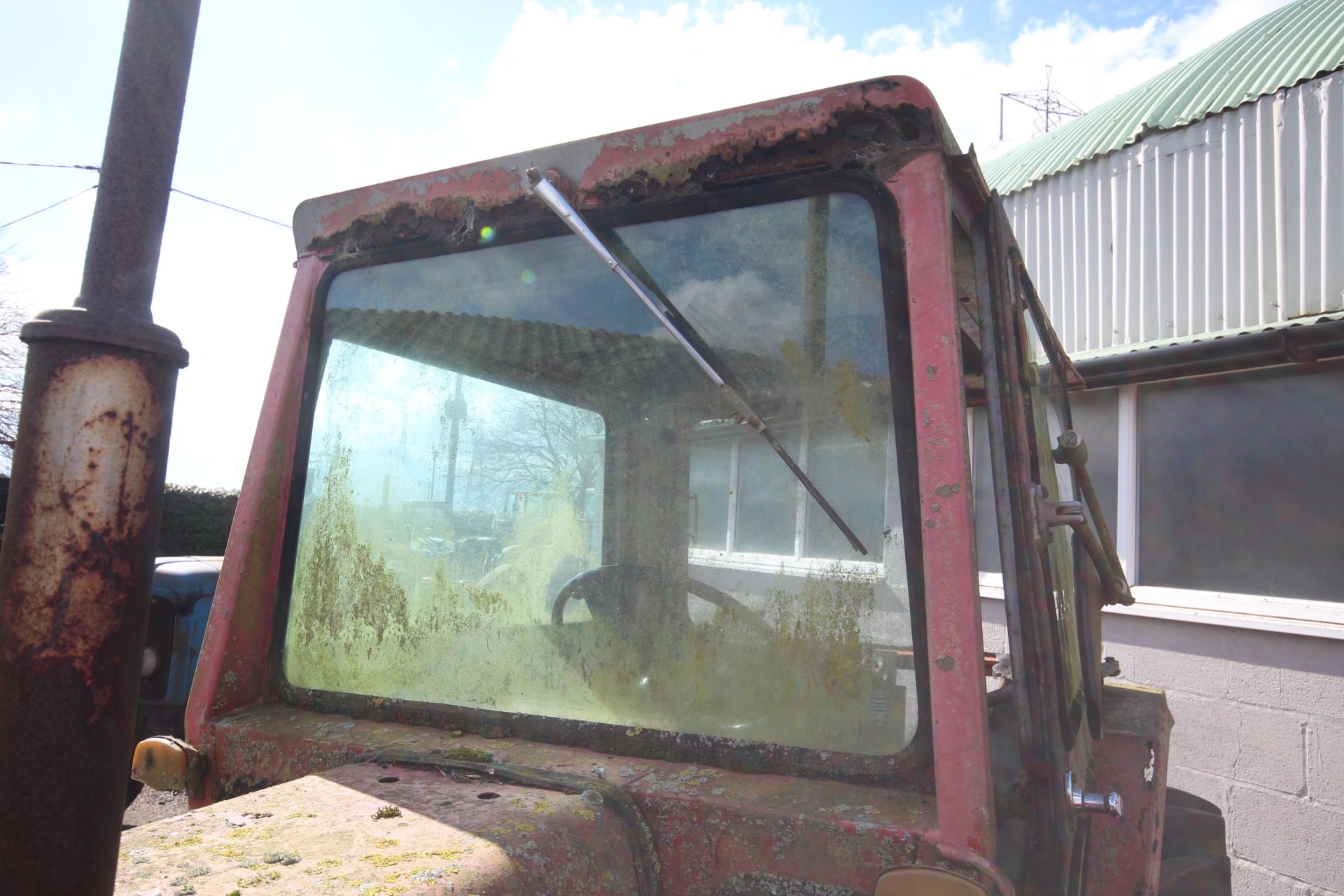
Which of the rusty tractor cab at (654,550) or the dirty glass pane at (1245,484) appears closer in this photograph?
the rusty tractor cab at (654,550)

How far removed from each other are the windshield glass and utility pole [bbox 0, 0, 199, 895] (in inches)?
33.6

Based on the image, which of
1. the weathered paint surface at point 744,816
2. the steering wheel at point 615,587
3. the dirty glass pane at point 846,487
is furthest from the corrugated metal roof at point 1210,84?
the weathered paint surface at point 744,816

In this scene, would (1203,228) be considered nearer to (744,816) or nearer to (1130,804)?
(1130,804)

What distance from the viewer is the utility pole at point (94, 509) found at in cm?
56

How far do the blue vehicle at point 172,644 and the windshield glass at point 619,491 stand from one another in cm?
330

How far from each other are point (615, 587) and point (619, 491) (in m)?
0.18

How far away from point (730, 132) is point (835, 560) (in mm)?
668

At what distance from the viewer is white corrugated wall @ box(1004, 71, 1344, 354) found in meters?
5.10

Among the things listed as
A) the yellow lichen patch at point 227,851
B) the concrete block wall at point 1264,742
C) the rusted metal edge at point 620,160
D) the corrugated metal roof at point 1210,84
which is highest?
the corrugated metal roof at point 1210,84

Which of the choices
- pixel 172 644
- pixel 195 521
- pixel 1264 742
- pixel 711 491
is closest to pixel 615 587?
pixel 711 491

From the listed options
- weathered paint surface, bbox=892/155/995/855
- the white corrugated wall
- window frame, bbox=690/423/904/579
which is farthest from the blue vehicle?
the white corrugated wall

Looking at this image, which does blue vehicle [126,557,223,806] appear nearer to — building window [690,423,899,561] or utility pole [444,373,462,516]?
utility pole [444,373,462,516]

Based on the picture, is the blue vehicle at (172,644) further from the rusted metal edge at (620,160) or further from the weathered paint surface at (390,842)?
the weathered paint surface at (390,842)

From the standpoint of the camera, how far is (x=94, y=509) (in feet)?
1.94
